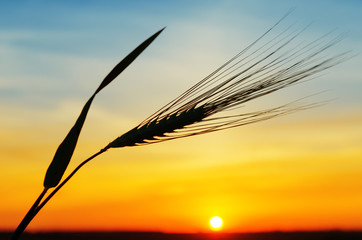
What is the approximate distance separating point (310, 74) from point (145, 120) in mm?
512

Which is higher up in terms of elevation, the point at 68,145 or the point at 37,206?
the point at 68,145

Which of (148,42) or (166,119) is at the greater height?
(148,42)

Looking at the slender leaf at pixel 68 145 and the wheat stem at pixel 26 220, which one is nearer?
the wheat stem at pixel 26 220

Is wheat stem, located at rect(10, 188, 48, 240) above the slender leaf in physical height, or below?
below

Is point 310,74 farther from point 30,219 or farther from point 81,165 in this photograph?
point 30,219

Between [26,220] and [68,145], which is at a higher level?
[68,145]

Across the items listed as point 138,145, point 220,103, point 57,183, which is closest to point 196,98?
point 220,103

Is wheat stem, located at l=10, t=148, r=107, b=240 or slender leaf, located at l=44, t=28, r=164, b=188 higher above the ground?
slender leaf, located at l=44, t=28, r=164, b=188

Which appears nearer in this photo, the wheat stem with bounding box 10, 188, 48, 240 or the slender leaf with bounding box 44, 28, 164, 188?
the wheat stem with bounding box 10, 188, 48, 240

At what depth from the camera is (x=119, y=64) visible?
1659 millimetres

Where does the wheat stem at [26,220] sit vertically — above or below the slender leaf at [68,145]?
below

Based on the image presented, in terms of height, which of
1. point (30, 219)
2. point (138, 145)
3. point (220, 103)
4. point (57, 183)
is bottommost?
point (30, 219)

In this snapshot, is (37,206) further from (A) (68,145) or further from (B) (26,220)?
(A) (68,145)

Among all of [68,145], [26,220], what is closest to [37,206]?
[26,220]
